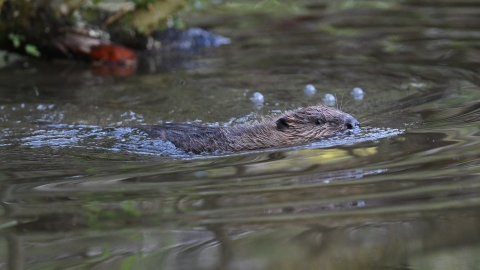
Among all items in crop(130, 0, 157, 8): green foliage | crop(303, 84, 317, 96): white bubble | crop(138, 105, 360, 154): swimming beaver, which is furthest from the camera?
crop(130, 0, 157, 8): green foliage

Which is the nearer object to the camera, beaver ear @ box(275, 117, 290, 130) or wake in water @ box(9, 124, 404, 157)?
wake in water @ box(9, 124, 404, 157)

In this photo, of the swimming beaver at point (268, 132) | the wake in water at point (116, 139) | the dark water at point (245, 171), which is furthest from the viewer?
the swimming beaver at point (268, 132)

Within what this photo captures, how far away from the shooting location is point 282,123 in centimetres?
525

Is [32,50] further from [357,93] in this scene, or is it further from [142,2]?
[357,93]

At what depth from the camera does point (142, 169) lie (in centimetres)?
428

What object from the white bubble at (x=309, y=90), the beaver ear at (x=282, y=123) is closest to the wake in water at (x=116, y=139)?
the beaver ear at (x=282, y=123)

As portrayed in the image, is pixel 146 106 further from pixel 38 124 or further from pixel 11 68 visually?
pixel 11 68

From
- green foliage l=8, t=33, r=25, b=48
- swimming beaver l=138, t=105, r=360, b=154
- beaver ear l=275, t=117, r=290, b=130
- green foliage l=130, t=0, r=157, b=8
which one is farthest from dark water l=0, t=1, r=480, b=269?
green foliage l=130, t=0, r=157, b=8

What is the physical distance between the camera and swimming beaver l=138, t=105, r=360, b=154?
5074 mm

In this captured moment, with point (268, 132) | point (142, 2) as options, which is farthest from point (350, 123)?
point (142, 2)

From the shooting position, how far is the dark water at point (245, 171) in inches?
108

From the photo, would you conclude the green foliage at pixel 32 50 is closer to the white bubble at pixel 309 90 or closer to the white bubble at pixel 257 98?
the white bubble at pixel 257 98

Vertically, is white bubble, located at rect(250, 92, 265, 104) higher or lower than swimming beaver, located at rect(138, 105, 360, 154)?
higher

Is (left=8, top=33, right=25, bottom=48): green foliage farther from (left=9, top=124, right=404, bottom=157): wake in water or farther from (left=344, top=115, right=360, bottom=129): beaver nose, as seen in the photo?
(left=344, top=115, right=360, bottom=129): beaver nose
